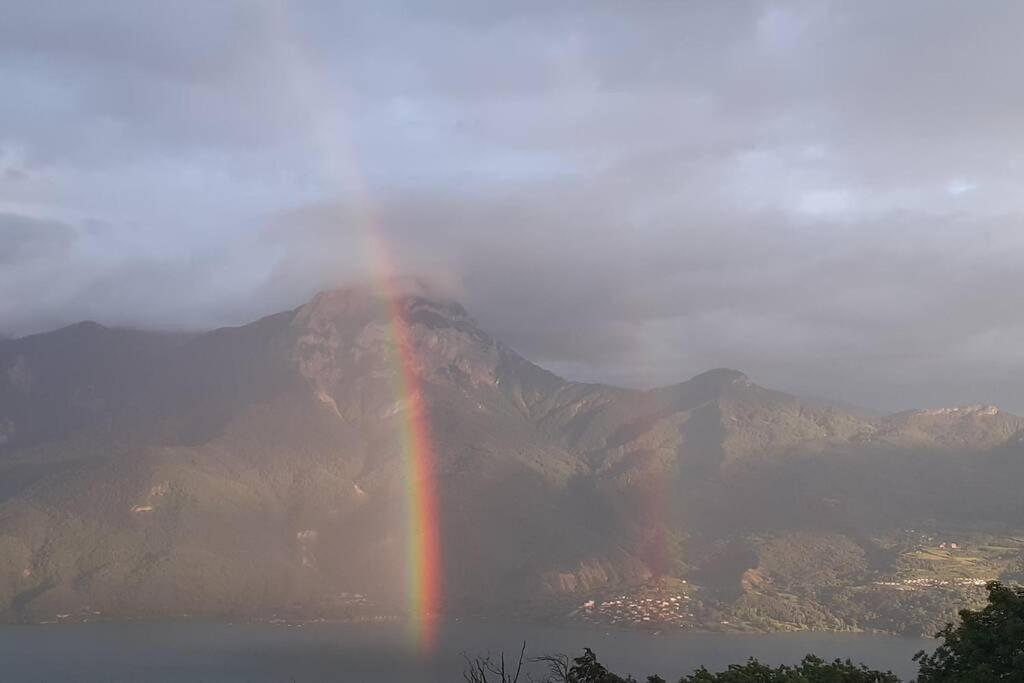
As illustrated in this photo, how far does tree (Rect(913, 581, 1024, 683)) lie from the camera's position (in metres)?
40.2

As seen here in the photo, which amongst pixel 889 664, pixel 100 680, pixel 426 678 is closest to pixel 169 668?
pixel 100 680

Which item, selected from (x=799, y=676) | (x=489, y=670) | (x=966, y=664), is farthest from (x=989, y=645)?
(x=489, y=670)

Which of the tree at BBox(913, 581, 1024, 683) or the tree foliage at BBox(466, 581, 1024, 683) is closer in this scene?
the tree at BBox(913, 581, 1024, 683)

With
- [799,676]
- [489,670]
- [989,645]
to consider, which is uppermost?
[989,645]

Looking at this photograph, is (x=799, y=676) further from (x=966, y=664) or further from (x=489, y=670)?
(x=489, y=670)

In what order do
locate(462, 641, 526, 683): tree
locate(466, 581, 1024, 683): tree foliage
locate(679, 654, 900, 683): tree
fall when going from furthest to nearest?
locate(679, 654, 900, 683): tree → locate(466, 581, 1024, 683): tree foliage → locate(462, 641, 526, 683): tree

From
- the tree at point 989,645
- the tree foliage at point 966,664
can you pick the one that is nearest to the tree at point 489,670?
the tree foliage at point 966,664

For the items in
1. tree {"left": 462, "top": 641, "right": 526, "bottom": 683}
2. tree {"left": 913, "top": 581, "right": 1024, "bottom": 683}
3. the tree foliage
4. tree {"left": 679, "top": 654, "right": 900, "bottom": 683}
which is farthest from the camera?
tree {"left": 679, "top": 654, "right": 900, "bottom": 683}

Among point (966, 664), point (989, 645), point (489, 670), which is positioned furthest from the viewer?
point (489, 670)

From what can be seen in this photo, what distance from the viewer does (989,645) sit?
138ft

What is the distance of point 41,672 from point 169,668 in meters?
23.1

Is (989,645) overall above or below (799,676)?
above

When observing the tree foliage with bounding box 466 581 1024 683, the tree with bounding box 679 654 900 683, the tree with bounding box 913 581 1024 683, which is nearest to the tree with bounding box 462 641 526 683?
the tree foliage with bounding box 466 581 1024 683

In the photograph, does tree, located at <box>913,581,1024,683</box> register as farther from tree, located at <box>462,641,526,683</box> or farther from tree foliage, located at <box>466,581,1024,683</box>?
tree, located at <box>462,641,526,683</box>
